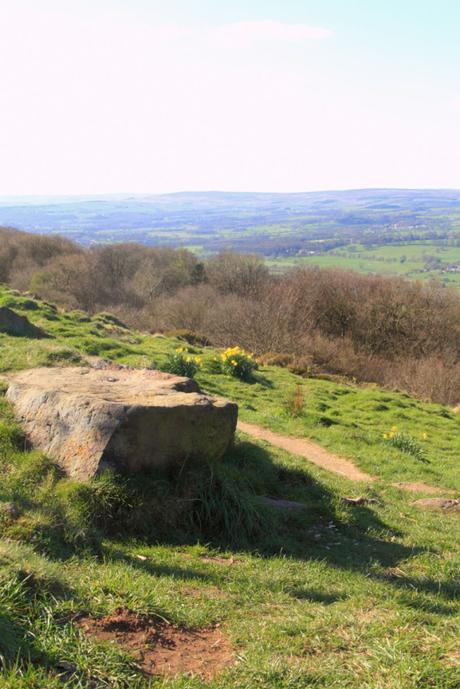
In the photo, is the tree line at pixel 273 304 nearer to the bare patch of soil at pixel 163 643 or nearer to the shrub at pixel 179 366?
the shrub at pixel 179 366

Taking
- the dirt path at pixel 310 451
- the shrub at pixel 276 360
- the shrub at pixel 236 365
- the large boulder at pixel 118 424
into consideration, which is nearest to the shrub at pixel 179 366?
the dirt path at pixel 310 451

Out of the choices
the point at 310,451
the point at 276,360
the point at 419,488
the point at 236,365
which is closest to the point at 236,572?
the point at 419,488

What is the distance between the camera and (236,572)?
611 cm

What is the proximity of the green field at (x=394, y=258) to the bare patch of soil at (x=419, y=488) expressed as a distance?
251 feet

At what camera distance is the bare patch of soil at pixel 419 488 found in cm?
1212

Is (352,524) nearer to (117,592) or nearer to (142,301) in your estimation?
(117,592)

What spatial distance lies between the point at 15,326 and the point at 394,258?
105554 millimetres

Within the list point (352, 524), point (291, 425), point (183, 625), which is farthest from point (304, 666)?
point (291, 425)

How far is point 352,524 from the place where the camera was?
27.3 ft

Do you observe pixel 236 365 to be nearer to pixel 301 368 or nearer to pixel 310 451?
pixel 310 451

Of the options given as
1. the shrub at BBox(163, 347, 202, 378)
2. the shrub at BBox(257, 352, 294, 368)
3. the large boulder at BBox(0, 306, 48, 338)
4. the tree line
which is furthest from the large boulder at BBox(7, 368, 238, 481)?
the shrub at BBox(257, 352, 294, 368)

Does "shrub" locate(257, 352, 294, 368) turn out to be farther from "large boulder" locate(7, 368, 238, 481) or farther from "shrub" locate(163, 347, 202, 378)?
"large boulder" locate(7, 368, 238, 481)

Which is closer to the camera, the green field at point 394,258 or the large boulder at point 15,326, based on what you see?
the large boulder at point 15,326

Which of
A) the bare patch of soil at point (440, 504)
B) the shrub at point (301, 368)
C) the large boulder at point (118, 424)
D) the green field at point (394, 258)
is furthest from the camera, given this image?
the green field at point (394, 258)
